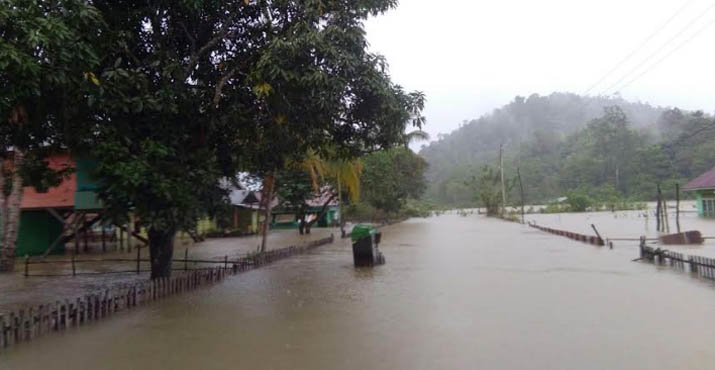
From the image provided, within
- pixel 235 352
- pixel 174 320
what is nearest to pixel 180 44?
pixel 174 320

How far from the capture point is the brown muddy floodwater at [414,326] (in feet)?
18.7

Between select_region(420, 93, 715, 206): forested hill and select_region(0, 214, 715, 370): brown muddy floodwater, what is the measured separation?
151ft

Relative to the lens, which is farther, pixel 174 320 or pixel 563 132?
pixel 563 132

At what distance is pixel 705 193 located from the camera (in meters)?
32.1

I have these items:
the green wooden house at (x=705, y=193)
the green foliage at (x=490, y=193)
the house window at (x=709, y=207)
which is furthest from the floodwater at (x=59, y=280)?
the green foliage at (x=490, y=193)

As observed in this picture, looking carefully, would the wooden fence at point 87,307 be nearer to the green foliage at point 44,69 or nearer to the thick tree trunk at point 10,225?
the green foliage at point 44,69

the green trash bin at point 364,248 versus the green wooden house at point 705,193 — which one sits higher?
the green wooden house at point 705,193

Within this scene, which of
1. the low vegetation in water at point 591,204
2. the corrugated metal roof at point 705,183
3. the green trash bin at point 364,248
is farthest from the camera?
the low vegetation in water at point 591,204

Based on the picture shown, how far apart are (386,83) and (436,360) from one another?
4.60 m

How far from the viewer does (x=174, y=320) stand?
7738 mm

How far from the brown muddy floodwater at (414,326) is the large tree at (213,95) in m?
1.70

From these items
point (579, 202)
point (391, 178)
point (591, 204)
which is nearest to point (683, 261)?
point (391, 178)

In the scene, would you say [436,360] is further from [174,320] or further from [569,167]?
[569,167]

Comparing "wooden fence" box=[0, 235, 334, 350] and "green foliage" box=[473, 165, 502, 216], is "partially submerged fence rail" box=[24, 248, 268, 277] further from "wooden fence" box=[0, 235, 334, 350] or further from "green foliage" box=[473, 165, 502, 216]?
"green foliage" box=[473, 165, 502, 216]
